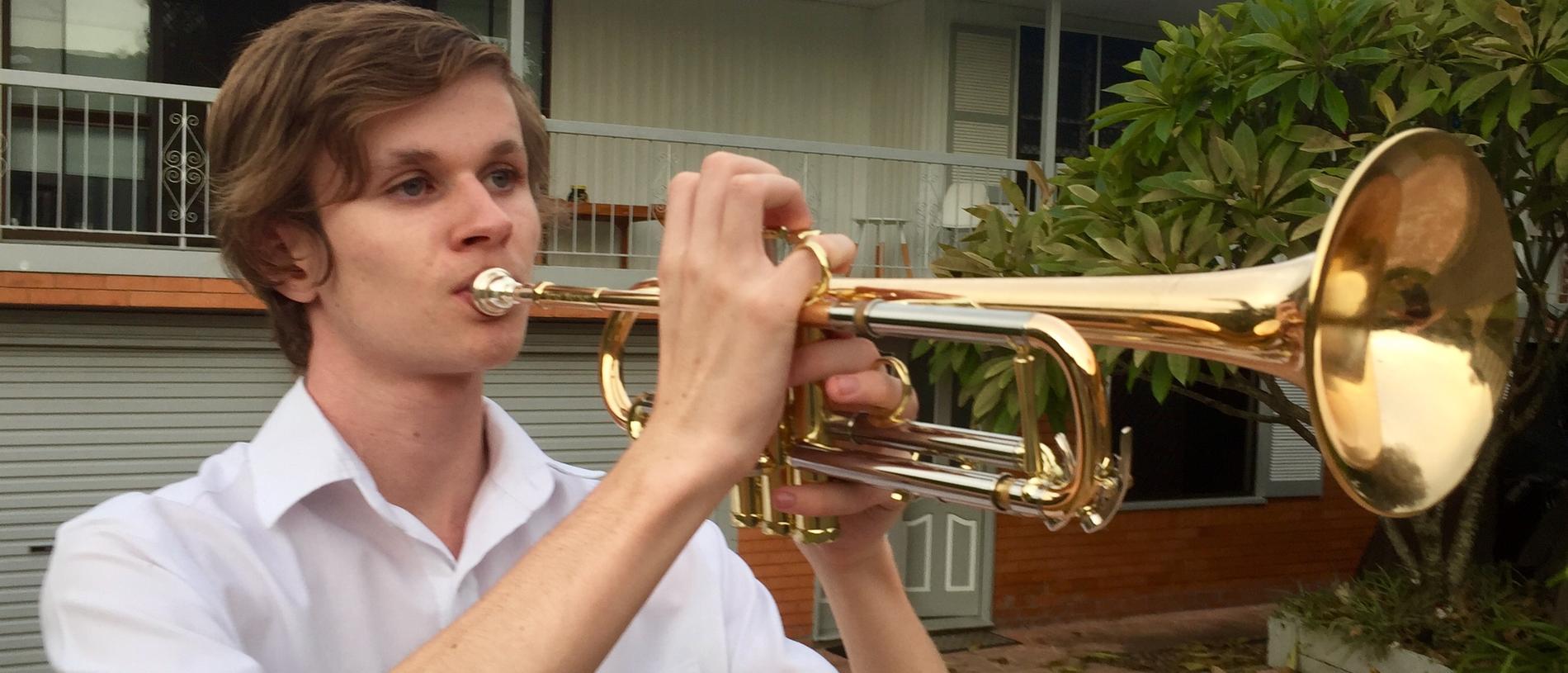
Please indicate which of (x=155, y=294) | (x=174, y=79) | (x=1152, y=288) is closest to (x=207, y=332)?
(x=155, y=294)

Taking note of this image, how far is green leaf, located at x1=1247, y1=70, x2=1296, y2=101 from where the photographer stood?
183 inches

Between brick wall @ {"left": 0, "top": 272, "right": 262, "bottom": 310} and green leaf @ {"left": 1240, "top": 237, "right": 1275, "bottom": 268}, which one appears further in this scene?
brick wall @ {"left": 0, "top": 272, "right": 262, "bottom": 310}

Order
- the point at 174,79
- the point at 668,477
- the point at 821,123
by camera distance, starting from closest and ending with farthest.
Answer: the point at 668,477 → the point at 174,79 → the point at 821,123

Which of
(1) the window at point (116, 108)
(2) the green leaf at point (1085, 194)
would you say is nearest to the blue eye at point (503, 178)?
(2) the green leaf at point (1085, 194)

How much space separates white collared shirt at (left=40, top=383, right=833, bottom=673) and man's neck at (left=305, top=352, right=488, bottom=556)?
0.10 feet

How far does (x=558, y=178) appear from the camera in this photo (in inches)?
357

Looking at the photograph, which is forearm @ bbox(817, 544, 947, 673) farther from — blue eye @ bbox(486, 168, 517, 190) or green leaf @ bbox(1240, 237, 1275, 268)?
green leaf @ bbox(1240, 237, 1275, 268)

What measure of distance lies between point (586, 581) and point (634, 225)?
8593mm

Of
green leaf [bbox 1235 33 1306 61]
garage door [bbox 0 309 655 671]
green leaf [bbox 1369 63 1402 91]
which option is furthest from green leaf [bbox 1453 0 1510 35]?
garage door [bbox 0 309 655 671]

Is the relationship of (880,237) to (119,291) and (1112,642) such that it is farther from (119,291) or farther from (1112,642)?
(119,291)

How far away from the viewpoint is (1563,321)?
7.05 metres

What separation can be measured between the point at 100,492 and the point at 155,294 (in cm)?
115

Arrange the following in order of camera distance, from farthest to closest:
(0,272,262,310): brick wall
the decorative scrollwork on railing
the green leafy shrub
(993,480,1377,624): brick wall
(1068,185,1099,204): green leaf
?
(993,480,1377,624): brick wall
the decorative scrollwork on railing
(0,272,262,310): brick wall
(1068,185,1099,204): green leaf
the green leafy shrub

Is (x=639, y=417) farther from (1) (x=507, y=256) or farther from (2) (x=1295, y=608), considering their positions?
(2) (x=1295, y=608)
